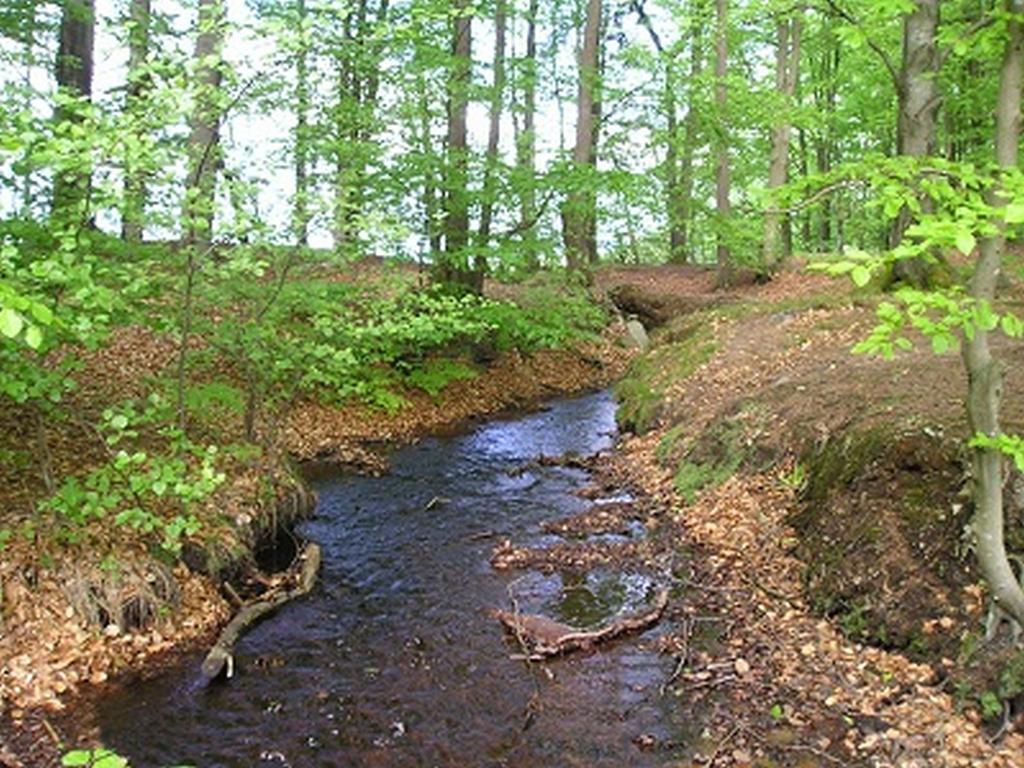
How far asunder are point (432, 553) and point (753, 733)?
4.00 m

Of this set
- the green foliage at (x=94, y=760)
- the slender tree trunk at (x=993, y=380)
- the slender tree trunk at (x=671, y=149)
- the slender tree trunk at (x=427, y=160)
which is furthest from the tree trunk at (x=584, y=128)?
the green foliage at (x=94, y=760)

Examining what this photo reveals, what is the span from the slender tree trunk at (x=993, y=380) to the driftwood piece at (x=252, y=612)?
512 centimetres

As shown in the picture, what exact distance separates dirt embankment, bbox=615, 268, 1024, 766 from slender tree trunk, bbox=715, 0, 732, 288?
8.89 meters

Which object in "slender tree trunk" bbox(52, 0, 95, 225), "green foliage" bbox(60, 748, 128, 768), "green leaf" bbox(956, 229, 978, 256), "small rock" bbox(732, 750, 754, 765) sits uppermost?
"slender tree trunk" bbox(52, 0, 95, 225)

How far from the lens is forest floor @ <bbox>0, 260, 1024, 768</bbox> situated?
473 cm

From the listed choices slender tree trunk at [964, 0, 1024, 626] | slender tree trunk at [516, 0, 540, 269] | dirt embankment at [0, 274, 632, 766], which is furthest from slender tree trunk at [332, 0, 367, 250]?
slender tree trunk at [964, 0, 1024, 626]

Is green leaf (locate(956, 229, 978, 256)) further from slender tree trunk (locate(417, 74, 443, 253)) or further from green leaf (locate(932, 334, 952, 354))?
slender tree trunk (locate(417, 74, 443, 253))

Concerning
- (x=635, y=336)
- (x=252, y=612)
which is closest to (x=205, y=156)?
(x=252, y=612)

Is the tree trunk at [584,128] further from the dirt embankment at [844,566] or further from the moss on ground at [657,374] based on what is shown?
the dirt embankment at [844,566]

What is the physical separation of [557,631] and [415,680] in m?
1.19

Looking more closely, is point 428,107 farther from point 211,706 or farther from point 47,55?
point 211,706

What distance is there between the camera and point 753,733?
4809 mm

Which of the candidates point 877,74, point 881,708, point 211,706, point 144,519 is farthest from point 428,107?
point 877,74

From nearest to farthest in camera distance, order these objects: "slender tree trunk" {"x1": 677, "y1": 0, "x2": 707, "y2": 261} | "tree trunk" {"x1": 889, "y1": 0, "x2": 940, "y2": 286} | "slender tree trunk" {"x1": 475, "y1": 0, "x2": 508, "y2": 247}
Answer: "tree trunk" {"x1": 889, "y1": 0, "x2": 940, "y2": 286}, "slender tree trunk" {"x1": 475, "y1": 0, "x2": 508, "y2": 247}, "slender tree trunk" {"x1": 677, "y1": 0, "x2": 707, "y2": 261}
